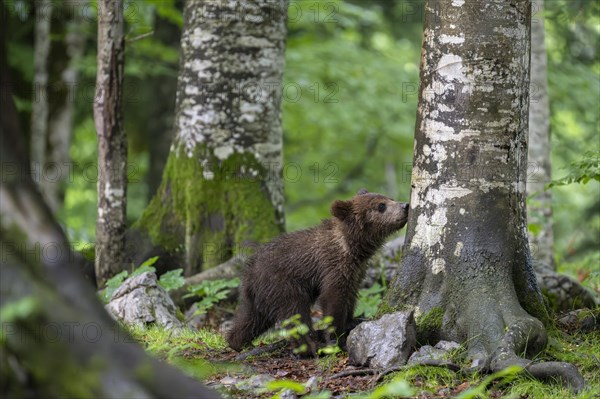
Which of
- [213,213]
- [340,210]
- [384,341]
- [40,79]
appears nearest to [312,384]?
[384,341]

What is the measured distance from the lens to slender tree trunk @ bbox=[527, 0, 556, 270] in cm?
978

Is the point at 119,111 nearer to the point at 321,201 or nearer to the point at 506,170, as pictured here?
the point at 506,170

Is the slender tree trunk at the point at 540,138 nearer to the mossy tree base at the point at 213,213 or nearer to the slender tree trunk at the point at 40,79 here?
the mossy tree base at the point at 213,213

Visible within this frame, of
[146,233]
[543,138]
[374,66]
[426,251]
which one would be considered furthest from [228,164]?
[374,66]

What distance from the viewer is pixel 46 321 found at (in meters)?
2.99

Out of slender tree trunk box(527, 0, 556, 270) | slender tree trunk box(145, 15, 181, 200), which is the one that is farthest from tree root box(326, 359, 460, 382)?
slender tree trunk box(145, 15, 181, 200)

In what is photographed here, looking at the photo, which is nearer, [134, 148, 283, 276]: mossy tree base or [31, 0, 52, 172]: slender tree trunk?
[134, 148, 283, 276]: mossy tree base

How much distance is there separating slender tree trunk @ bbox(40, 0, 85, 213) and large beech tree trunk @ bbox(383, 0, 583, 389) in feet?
37.1

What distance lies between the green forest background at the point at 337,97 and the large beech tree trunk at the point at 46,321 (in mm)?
8004

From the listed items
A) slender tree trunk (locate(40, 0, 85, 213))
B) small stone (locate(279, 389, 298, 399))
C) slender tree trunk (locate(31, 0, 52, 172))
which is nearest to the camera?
small stone (locate(279, 389, 298, 399))

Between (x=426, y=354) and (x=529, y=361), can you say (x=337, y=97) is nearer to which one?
(x=426, y=354)

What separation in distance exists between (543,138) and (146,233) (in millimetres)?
5569

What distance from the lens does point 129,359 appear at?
10.0 feet

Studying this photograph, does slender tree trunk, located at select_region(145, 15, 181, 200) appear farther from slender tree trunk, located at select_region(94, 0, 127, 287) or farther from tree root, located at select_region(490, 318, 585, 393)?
tree root, located at select_region(490, 318, 585, 393)
